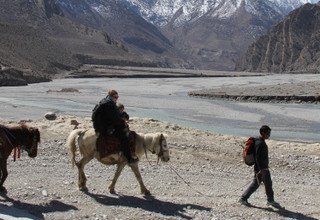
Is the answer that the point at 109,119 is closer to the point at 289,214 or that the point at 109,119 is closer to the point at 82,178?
the point at 82,178

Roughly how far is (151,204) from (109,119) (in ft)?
5.78

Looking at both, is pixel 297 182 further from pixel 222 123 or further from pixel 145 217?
pixel 222 123

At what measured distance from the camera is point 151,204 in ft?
35.7

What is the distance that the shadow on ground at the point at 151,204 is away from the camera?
10.5m

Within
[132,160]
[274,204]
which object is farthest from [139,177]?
[274,204]

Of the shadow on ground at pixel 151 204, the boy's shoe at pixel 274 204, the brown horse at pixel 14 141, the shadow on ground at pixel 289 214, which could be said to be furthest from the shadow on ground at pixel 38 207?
the boy's shoe at pixel 274 204

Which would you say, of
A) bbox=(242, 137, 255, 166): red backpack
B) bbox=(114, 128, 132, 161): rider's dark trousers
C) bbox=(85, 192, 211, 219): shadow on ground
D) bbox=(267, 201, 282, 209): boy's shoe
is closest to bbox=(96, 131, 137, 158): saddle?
bbox=(114, 128, 132, 161): rider's dark trousers

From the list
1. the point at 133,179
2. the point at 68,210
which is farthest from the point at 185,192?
the point at 68,210

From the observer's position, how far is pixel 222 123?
37906 millimetres

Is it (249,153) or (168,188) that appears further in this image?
(168,188)

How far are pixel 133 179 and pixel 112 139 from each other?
6.87 feet

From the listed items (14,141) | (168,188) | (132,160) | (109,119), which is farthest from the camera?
(168,188)

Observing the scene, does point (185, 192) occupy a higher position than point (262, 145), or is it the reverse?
point (262, 145)

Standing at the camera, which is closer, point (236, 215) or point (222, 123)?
point (236, 215)
